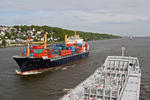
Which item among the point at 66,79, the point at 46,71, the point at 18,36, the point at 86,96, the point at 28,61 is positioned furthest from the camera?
the point at 18,36

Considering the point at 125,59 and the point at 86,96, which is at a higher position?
the point at 125,59

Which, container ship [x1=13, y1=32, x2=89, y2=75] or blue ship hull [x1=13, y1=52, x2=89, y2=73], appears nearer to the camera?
blue ship hull [x1=13, y1=52, x2=89, y2=73]

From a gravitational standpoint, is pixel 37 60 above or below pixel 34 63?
above

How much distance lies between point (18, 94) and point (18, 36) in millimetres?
172911

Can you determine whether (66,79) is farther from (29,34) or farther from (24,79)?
(29,34)

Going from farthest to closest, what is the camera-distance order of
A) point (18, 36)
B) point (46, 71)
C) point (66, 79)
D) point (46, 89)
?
point (18, 36), point (46, 71), point (66, 79), point (46, 89)

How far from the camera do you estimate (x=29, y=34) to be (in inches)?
7785

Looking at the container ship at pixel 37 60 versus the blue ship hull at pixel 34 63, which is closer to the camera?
the blue ship hull at pixel 34 63

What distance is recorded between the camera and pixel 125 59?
31891mm

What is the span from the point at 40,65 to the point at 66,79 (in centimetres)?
1011

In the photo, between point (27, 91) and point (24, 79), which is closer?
point (27, 91)

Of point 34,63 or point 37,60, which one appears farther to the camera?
point 34,63

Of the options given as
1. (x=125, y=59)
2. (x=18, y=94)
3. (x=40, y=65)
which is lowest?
(x=18, y=94)

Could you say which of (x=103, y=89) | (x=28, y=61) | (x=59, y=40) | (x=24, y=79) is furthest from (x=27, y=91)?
(x=59, y=40)
